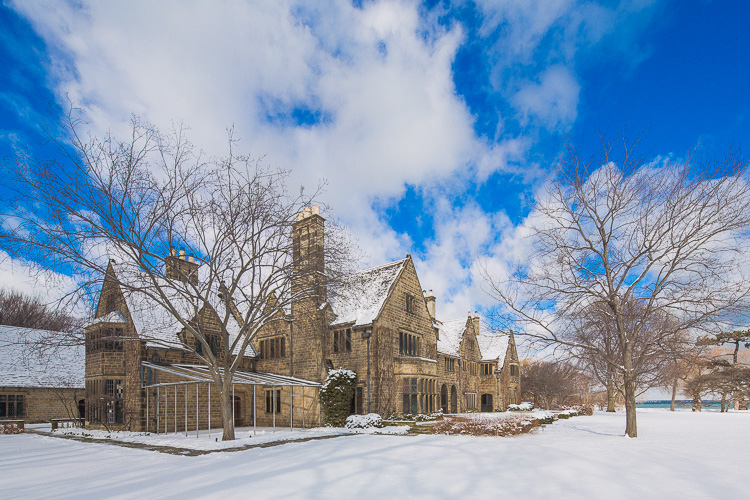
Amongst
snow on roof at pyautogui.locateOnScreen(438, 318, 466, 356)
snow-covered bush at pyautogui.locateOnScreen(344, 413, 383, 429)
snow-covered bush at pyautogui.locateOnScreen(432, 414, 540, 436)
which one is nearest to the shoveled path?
snow-covered bush at pyautogui.locateOnScreen(344, 413, 383, 429)

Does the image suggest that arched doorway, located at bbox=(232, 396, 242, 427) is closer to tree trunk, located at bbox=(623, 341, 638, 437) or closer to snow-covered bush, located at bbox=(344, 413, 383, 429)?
snow-covered bush, located at bbox=(344, 413, 383, 429)

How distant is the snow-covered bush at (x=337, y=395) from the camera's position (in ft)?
82.3

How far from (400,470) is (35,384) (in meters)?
31.9

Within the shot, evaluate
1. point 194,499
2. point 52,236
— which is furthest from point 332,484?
point 52,236

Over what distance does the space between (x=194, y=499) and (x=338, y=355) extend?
18848 millimetres

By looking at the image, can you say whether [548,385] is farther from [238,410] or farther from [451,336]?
[238,410]

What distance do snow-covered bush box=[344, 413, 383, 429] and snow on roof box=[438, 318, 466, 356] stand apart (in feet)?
45.7

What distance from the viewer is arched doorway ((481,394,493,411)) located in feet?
151

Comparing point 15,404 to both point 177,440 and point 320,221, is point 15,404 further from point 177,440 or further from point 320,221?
point 320,221

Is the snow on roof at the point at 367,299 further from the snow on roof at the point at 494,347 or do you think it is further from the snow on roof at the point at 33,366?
the snow on roof at the point at 494,347

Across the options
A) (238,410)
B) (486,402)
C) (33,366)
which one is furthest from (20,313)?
(486,402)

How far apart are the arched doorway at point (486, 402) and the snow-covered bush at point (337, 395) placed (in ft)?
81.2

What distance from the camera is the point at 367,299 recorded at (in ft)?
92.8

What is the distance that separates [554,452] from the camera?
1441 cm
